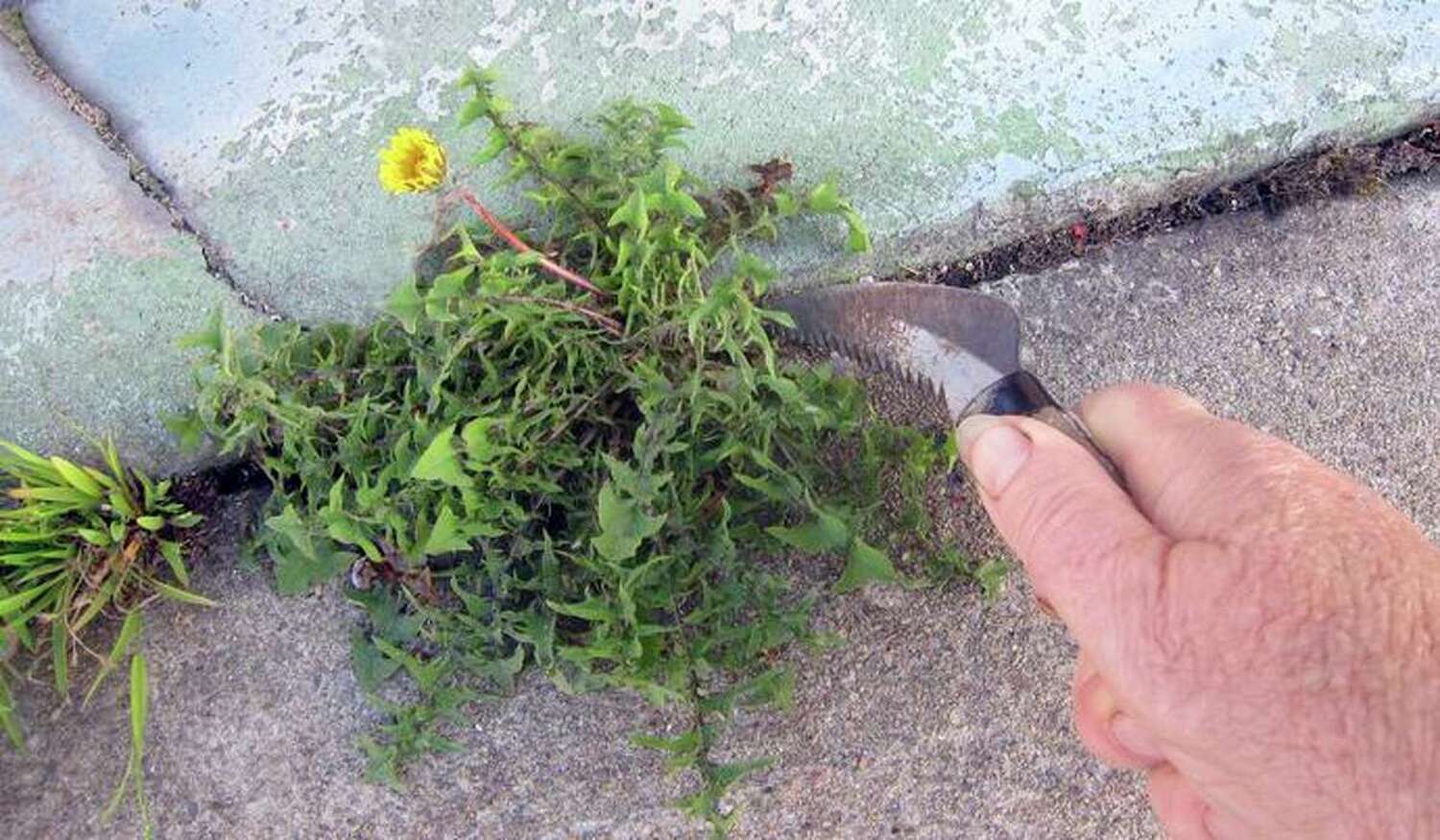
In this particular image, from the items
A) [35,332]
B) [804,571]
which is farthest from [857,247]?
[35,332]

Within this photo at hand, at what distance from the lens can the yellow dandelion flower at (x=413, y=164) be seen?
62.6 inches

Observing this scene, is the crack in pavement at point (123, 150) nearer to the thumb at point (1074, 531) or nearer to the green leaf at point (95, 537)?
the green leaf at point (95, 537)

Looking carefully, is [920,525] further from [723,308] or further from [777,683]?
[723,308]

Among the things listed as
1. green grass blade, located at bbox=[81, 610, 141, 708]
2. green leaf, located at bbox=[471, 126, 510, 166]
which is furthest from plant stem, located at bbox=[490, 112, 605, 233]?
green grass blade, located at bbox=[81, 610, 141, 708]

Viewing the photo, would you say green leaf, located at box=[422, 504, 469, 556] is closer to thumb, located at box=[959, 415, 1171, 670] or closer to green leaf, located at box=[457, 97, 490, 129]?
green leaf, located at box=[457, 97, 490, 129]

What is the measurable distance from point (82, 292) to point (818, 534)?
1282 millimetres

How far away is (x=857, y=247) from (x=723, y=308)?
336 millimetres

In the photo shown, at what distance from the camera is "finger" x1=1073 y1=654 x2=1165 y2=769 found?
154 cm

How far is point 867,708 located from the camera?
199 centimetres

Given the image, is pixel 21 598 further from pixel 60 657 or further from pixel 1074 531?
pixel 1074 531

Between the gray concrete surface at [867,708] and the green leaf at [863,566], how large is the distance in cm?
20

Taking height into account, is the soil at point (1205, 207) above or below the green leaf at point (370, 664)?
below

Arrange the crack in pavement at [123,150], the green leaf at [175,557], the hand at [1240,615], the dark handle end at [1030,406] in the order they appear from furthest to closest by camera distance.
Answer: the crack in pavement at [123,150], the green leaf at [175,557], the dark handle end at [1030,406], the hand at [1240,615]

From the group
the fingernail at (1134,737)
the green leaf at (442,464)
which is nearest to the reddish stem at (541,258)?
the green leaf at (442,464)
